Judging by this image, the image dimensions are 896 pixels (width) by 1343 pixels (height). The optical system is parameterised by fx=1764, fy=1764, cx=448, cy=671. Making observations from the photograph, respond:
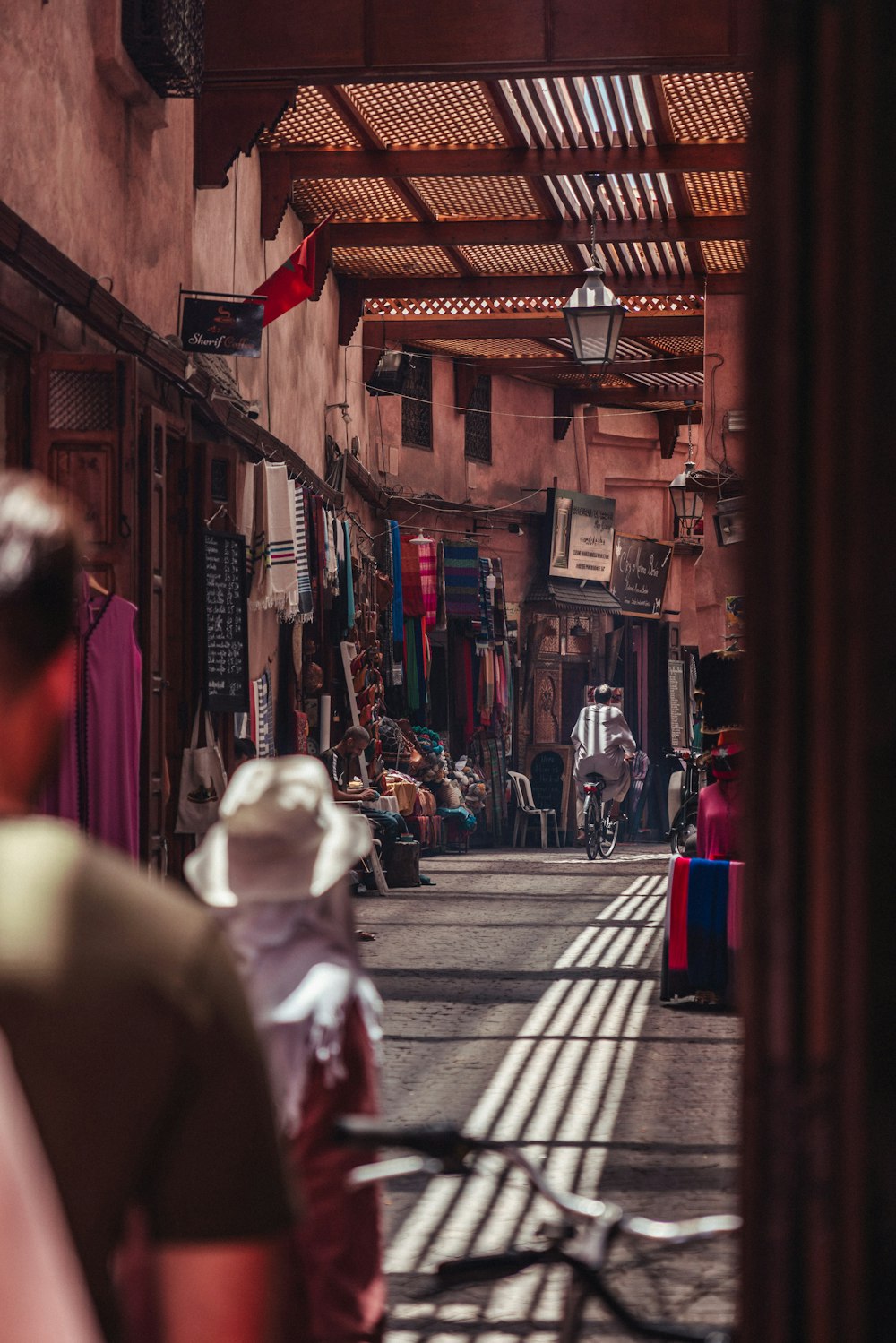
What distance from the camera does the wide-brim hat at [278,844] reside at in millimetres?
2898

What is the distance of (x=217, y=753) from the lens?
11195mm

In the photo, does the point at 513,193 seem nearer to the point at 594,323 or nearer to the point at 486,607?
the point at 594,323

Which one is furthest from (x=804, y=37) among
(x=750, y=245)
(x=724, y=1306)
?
(x=724, y=1306)

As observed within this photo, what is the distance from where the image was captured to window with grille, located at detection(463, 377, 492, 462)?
25812mm

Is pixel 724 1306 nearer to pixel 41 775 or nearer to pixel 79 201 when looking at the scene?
pixel 41 775

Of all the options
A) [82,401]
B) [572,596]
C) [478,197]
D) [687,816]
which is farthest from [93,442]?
[572,596]

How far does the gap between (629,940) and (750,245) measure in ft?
34.5

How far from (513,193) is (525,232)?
0.64 m

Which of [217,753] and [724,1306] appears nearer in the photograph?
[724,1306]

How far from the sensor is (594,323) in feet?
47.0

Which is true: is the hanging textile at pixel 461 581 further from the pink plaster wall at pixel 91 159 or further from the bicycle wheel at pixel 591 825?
the pink plaster wall at pixel 91 159

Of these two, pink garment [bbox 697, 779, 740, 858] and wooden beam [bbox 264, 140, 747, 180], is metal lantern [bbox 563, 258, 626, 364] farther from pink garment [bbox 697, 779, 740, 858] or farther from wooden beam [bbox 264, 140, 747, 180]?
pink garment [bbox 697, 779, 740, 858]

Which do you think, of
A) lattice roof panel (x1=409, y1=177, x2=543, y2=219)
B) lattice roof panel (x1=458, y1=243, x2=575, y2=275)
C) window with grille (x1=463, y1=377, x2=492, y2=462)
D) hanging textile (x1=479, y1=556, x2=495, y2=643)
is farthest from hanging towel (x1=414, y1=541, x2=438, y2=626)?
lattice roof panel (x1=409, y1=177, x2=543, y2=219)

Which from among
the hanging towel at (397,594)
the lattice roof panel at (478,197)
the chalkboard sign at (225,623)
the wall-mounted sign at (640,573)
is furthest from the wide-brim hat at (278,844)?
the wall-mounted sign at (640,573)
